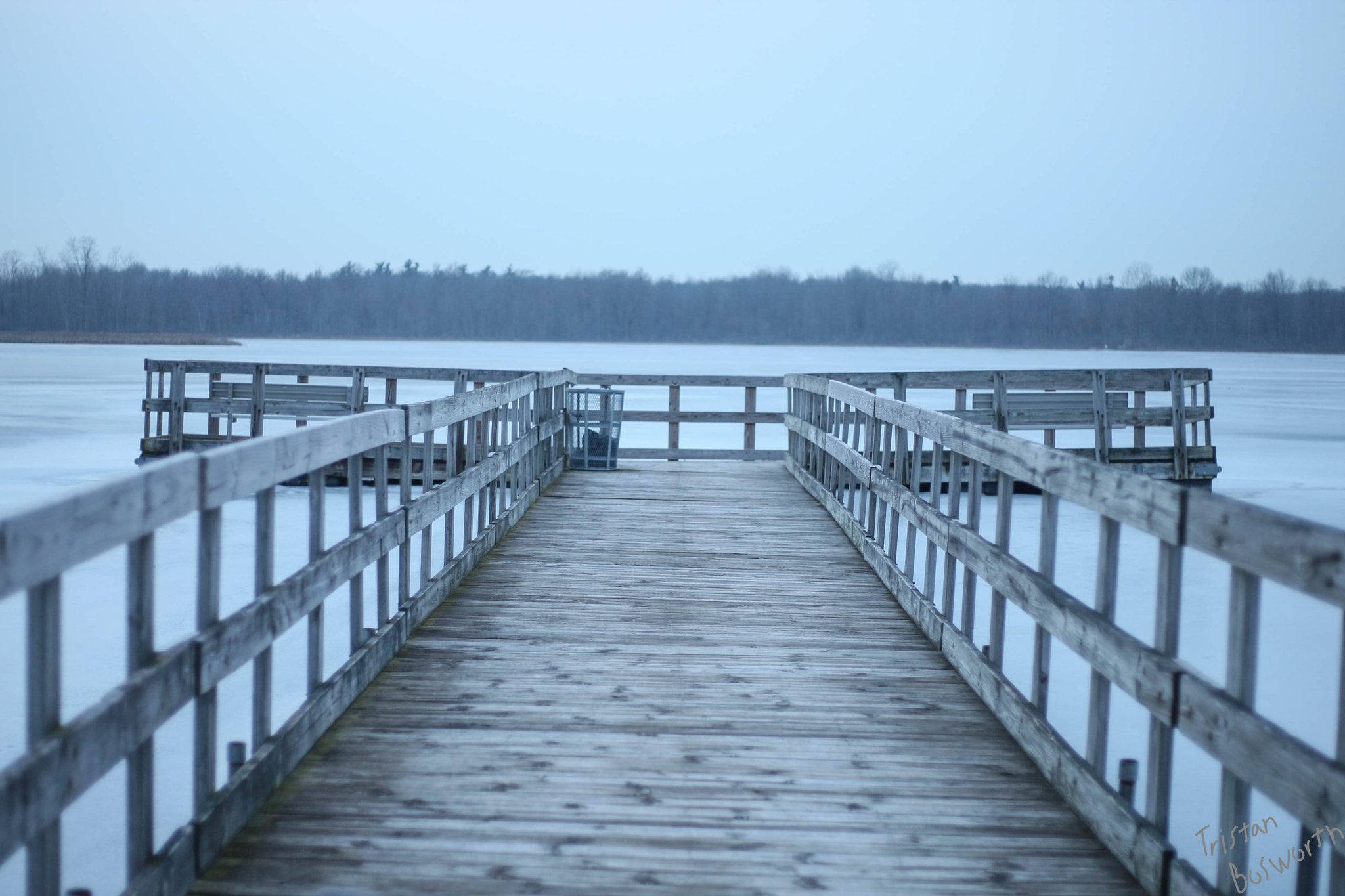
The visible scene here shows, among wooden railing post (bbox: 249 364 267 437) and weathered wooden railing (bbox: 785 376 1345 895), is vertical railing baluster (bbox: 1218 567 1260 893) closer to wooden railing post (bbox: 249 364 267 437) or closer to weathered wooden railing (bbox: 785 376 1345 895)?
weathered wooden railing (bbox: 785 376 1345 895)

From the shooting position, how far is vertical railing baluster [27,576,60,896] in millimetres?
2012

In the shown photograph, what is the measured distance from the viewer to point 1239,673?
2.37 metres

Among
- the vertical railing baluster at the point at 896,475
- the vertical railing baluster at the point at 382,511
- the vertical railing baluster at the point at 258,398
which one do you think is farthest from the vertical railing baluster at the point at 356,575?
the vertical railing baluster at the point at 258,398

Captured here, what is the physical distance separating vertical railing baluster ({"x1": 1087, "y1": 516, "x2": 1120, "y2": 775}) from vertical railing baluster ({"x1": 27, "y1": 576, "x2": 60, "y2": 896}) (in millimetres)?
2451

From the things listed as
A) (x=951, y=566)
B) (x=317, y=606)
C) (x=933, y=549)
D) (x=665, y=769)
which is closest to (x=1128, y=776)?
(x=665, y=769)

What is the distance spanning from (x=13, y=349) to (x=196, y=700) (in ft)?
257

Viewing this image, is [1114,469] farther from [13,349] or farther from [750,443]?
[13,349]

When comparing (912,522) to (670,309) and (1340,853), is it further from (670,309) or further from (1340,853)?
(670,309)

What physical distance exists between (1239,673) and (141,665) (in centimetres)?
228

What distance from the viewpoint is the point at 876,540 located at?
7.12m

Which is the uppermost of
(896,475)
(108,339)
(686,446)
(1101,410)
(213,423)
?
(108,339)

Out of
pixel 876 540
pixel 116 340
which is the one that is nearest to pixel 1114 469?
pixel 876 540

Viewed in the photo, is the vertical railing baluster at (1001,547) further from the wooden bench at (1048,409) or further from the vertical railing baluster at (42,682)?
the wooden bench at (1048,409)

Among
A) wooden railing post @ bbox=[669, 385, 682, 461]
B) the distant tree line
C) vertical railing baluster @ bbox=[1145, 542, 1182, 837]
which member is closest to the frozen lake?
vertical railing baluster @ bbox=[1145, 542, 1182, 837]
